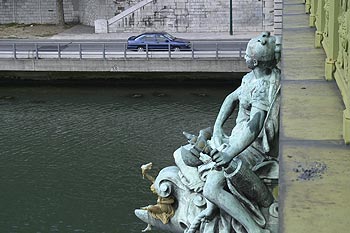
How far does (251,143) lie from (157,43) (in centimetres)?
2295

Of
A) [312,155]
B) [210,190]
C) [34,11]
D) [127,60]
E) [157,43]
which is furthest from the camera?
[34,11]

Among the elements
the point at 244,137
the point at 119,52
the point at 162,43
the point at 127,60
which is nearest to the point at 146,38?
the point at 162,43

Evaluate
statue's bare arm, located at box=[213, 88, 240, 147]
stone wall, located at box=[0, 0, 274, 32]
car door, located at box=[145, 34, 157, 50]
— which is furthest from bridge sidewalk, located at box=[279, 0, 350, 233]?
stone wall, located at box=[0, 0, 274, 32]

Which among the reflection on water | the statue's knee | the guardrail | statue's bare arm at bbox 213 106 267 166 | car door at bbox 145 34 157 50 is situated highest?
statue's bare arm at bbox 213 106 267 166

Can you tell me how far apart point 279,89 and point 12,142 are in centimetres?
1533

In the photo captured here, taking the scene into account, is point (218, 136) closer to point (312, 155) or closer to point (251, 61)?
point (251, 61)

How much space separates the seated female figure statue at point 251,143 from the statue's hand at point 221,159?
0.4 inches

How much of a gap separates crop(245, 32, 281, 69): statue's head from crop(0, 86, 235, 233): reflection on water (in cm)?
780

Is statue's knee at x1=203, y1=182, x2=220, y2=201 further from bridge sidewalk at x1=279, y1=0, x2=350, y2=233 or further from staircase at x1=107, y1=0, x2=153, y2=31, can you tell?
staircase at x1=107, y1=0, x2=153, y2=31

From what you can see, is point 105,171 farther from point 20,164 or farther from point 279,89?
point 279,89

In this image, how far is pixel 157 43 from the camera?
28.4m

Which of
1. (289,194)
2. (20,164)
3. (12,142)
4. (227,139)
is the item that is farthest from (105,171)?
(289,194)

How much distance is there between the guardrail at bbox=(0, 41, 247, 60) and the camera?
87.8 ft

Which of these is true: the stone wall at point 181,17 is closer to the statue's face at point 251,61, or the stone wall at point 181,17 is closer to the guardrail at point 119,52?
the guardrail at point 119,52
